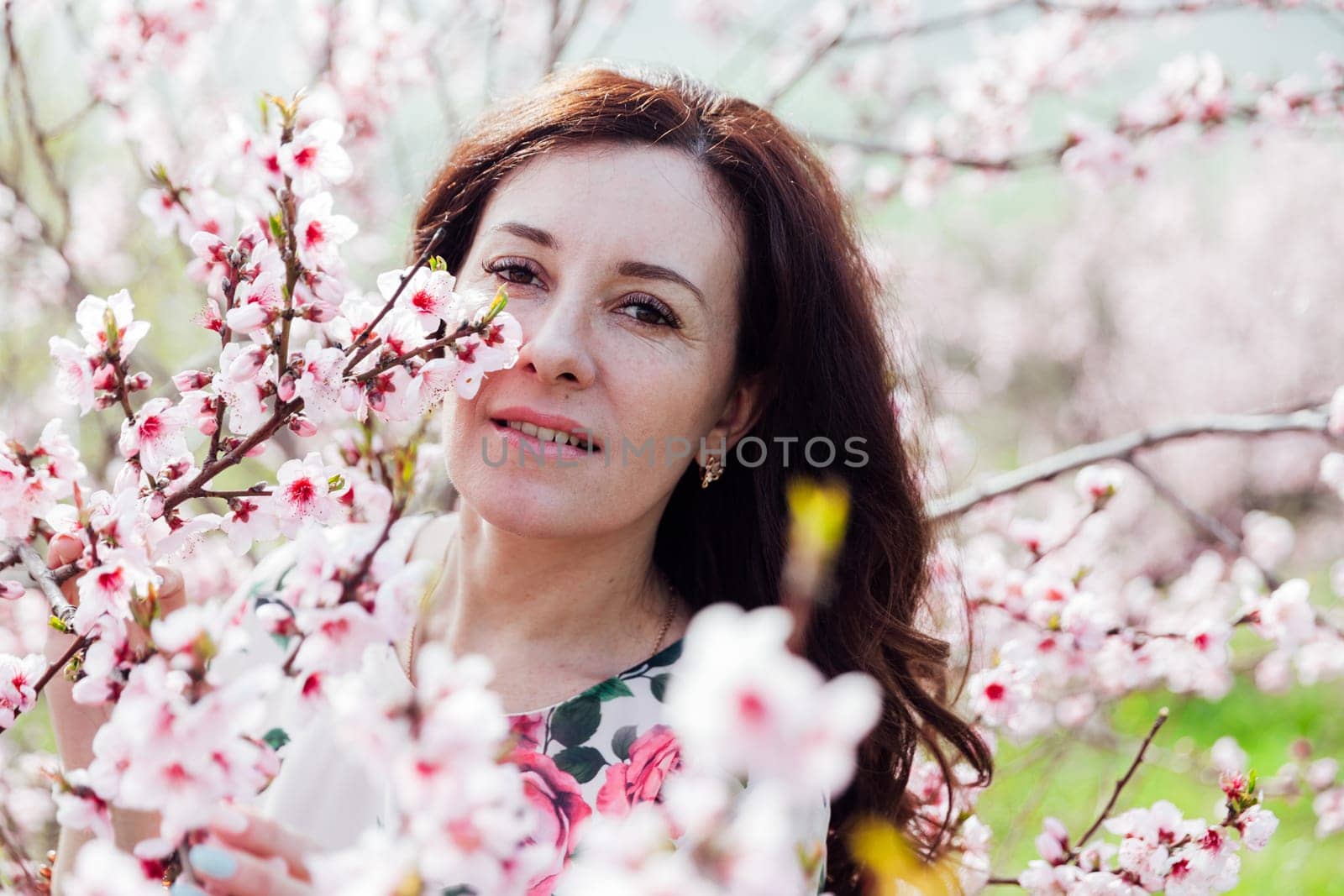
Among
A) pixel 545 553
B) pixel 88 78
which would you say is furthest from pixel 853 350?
pixel 88 78

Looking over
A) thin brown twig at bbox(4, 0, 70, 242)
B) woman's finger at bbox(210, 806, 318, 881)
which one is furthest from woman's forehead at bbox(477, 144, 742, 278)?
thin brown twig at bbox(4, 0, 70, 242)

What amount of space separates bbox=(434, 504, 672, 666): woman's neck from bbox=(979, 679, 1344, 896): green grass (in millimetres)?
1483

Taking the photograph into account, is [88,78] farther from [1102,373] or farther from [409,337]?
[1102,373]

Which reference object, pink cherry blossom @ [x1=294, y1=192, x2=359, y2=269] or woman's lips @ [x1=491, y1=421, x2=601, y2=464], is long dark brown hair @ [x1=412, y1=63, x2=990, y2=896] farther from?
pink cherry blossom @ [x1=294, y1=192, x2=359, y2=269]

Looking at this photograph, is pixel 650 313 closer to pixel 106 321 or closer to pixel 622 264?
pixel 622 264

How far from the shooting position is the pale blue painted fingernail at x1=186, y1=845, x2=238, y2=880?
853 mm

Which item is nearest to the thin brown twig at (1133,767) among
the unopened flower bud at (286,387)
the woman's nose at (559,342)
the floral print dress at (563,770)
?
the floral print dress at (563,770)

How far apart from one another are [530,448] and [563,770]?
0.52 m

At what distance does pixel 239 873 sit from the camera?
0.86 meters

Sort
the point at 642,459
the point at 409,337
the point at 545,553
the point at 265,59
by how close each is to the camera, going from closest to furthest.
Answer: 1. the point at 409,337
2. the point at 642,459
3. the point at 545,553
4. the point at 265,59

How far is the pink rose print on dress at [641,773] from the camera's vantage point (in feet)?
5.34

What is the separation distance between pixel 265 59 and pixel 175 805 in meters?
4.06

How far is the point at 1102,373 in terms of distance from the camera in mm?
7730

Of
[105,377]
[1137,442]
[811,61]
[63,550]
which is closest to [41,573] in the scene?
[63,550]
